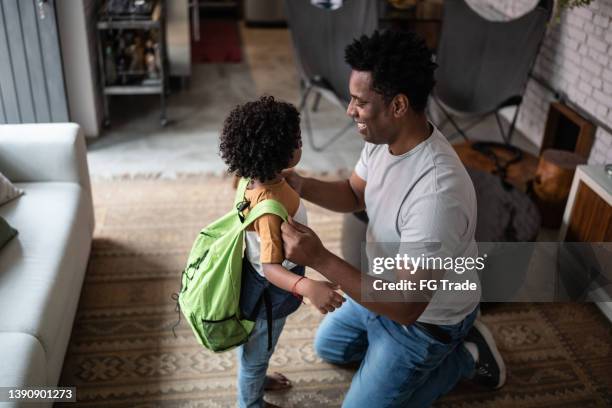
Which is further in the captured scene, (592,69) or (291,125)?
(592,69)

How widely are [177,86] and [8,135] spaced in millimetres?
2276

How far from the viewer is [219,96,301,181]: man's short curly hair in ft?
4.44

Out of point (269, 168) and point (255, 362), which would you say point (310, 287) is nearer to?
point (269, 168)

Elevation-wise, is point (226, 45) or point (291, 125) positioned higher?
point (291, 125)

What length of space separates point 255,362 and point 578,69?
2.46 meters

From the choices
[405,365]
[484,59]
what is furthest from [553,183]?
[405,365]

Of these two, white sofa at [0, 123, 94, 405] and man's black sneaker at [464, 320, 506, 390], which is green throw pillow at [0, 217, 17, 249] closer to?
white sofa at [0, 123, 94, 405]

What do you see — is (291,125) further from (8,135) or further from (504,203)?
(504,203)

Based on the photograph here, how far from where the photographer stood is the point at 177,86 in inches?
173

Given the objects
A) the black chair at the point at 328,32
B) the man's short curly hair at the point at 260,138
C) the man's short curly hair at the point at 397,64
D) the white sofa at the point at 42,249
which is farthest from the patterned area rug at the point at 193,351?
the black chair at the point at 328,32

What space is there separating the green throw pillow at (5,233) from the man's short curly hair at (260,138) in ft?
2.88

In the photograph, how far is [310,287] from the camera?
4.44ft

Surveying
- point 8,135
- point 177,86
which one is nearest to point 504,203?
point 8,135

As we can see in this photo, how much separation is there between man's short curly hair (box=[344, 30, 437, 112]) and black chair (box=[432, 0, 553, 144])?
6.59ft
